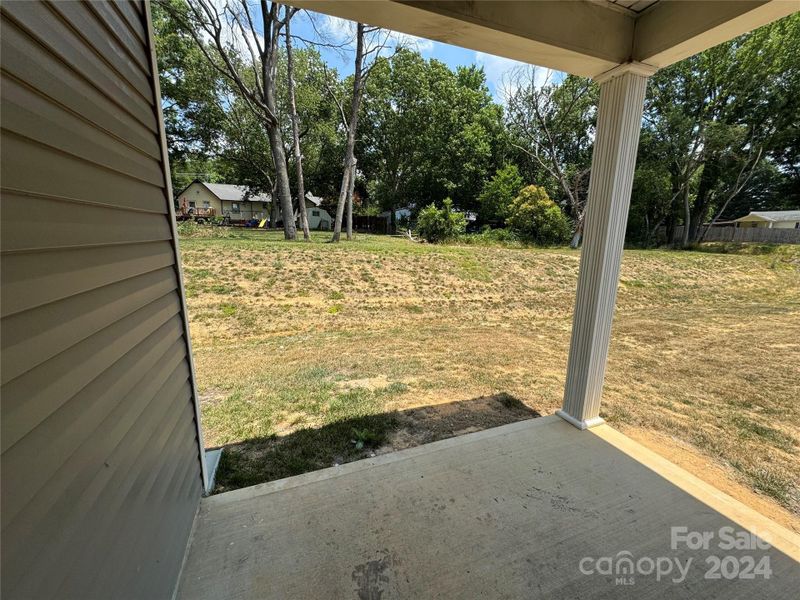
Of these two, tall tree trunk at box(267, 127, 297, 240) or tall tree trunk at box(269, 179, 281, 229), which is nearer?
tall tree trunk at box(267, 127, 297, 240)

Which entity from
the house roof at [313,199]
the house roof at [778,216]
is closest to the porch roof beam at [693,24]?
the house roof at [313,199]

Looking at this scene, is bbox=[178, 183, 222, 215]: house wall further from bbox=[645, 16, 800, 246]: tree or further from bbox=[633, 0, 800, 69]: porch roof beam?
bbox=[633, 0, 800, 69]: porch roof beam

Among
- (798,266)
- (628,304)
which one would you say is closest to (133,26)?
(628,304)

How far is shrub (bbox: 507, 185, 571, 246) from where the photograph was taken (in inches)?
619

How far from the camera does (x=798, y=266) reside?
1166 cm

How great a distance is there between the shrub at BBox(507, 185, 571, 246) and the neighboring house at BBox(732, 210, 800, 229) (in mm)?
16153

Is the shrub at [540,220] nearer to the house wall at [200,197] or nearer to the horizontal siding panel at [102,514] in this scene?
the horizontal siding panel at [102,514]

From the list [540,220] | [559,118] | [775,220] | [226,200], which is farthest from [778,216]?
[226,200]

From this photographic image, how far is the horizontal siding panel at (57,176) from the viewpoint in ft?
2.05

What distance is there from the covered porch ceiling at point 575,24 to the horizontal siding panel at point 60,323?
1.44 m

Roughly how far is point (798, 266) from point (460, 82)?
68.2 feet

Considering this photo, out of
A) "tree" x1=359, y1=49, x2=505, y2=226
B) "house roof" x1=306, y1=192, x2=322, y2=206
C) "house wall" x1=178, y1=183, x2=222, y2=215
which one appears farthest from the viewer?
"house roof" x1=306, y1=192, x2=322, y2=206

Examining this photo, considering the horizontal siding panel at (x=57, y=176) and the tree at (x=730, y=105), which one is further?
the tree at (x=730, y=105)

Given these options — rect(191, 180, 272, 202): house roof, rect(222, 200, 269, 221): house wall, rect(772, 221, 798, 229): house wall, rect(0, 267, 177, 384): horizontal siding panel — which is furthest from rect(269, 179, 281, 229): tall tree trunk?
rect(772, 221, 798, 229): house wall
